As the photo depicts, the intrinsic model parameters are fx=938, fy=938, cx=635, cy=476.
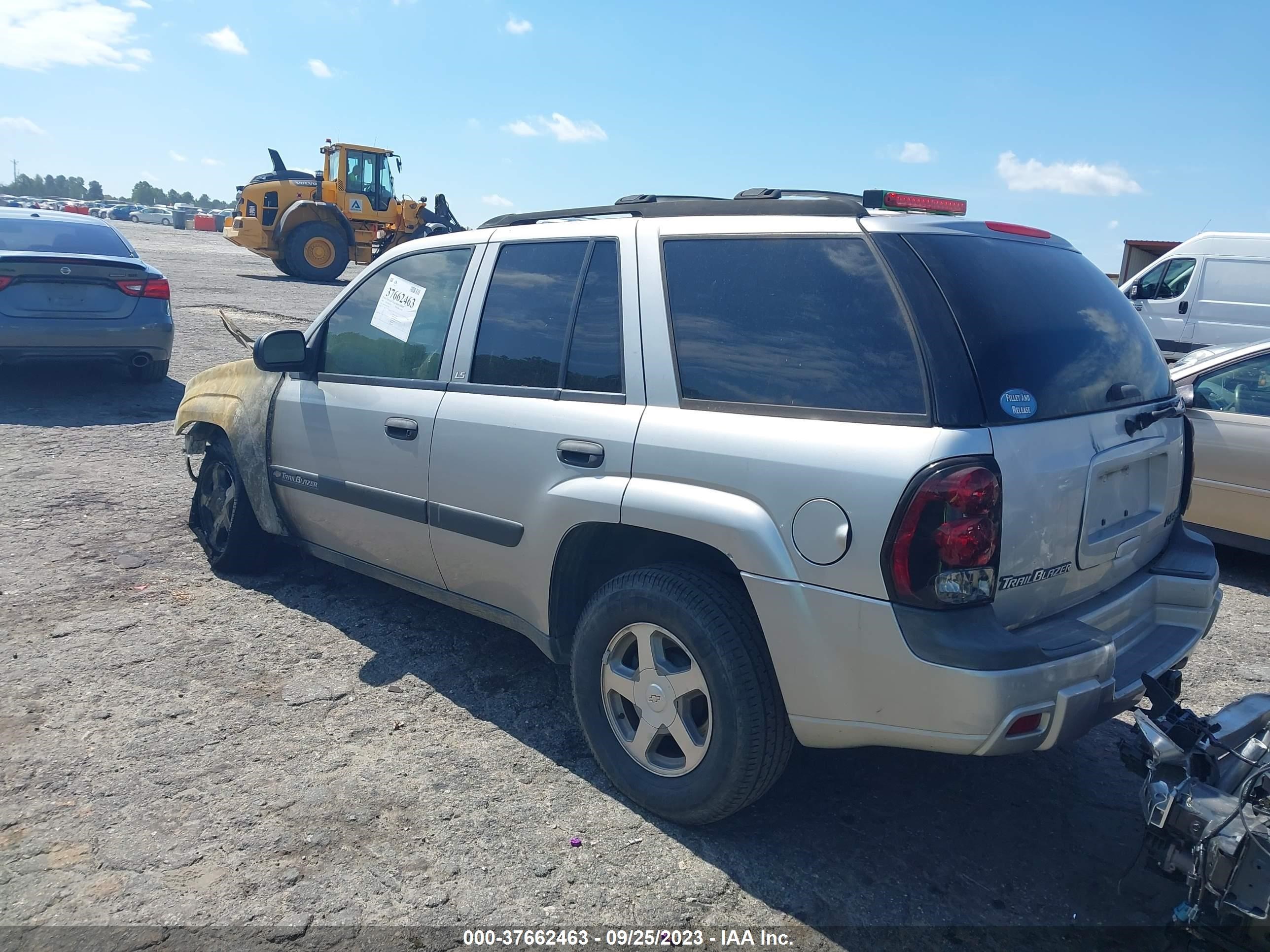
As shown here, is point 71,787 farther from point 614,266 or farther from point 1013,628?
point 1013,628

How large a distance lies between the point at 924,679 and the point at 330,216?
73.9 ft

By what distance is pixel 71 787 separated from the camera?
10.3 ft

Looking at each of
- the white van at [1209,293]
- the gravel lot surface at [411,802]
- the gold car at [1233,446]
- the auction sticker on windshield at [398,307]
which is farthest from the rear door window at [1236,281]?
the auction sticker on windshield at [398,307]

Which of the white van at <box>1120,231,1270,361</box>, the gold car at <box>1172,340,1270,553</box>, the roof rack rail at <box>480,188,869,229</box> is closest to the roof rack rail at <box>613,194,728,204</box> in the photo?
the roof rack rail at <box>480,188,869,229</box>

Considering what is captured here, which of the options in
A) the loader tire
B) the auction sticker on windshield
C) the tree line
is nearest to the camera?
the auction sticker on windshield

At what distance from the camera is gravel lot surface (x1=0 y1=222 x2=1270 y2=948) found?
2666 millimetres

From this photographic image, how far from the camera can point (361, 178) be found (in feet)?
76.0

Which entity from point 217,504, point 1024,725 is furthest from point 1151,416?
point 217,504

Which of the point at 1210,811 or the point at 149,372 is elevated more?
the point at 1210,811

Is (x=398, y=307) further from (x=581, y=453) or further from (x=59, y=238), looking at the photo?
(x=59, y=238)

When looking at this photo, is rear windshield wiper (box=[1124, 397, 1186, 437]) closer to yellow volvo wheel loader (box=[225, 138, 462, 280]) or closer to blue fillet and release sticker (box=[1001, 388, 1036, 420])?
blue fillet and release sticker (box=[1001, 388, 1036, 420])

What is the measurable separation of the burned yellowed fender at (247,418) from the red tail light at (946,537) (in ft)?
11.1

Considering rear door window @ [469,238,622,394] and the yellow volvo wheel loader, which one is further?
the yellow volvo wheel loader

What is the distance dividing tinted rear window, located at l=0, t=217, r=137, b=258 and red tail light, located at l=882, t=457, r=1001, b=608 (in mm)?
9036
